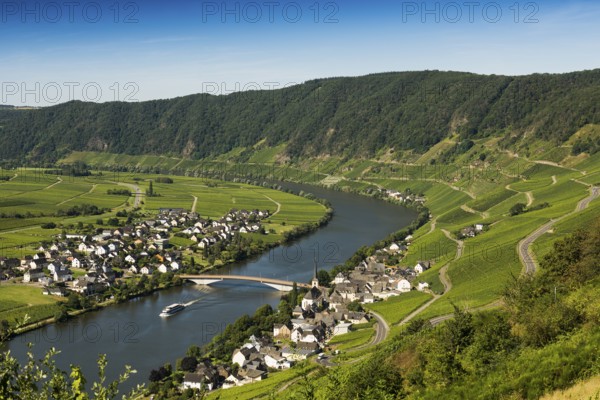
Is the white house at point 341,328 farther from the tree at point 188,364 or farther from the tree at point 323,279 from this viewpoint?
the tree at point 188,364

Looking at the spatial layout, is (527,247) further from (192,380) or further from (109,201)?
(109,201)

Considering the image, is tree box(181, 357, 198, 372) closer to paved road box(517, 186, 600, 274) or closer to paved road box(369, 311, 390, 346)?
paved road box(369, 311, 390, 346)

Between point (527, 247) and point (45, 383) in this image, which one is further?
point (527, 247)

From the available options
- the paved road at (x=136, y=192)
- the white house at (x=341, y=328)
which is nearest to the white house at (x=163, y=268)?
the white house at (x=341, y=328)

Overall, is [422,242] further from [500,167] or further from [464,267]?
[500,167]

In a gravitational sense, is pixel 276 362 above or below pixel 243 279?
below

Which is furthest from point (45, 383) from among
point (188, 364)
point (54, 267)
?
point (54, 267)
